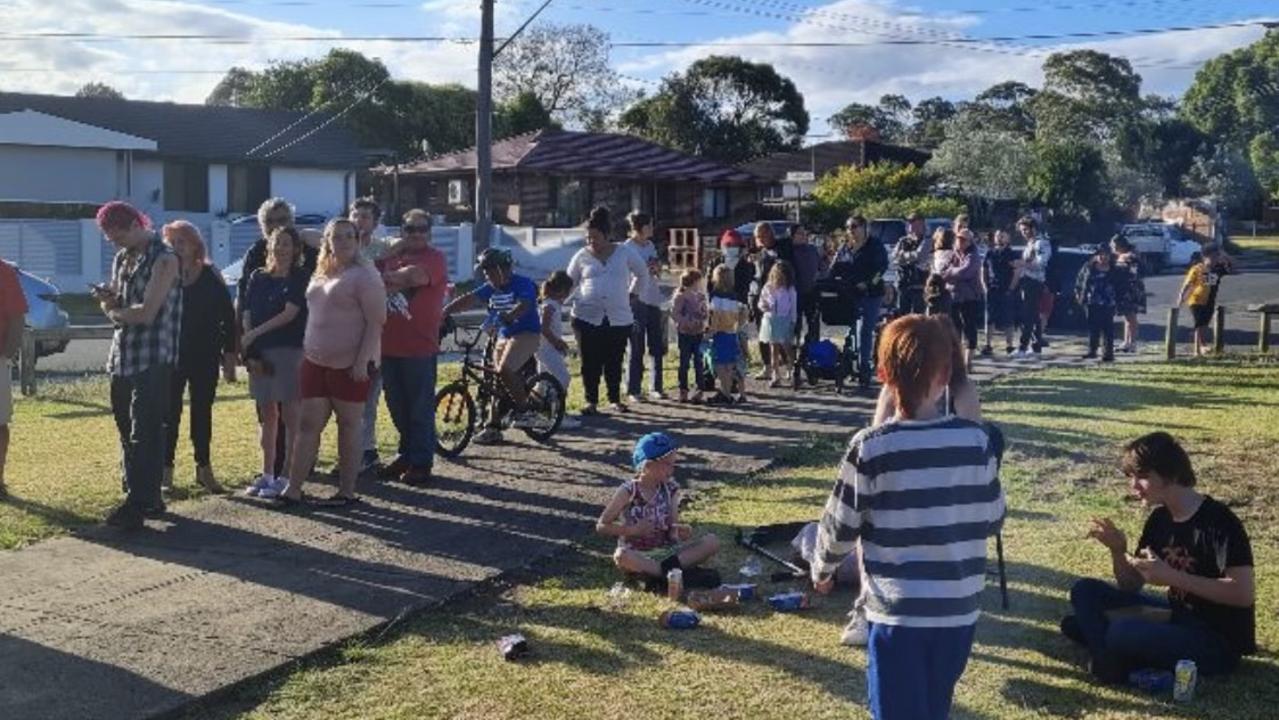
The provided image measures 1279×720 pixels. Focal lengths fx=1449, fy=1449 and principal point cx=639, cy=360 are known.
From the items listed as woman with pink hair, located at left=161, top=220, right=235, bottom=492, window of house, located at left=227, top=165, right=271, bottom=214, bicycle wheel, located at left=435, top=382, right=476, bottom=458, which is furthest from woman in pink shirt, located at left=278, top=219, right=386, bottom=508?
window of house, located at left=227, top=165, right=271, bottom=214

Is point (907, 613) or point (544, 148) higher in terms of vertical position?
point (544, 148)

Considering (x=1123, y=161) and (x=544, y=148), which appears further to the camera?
(x=1123, y=161)

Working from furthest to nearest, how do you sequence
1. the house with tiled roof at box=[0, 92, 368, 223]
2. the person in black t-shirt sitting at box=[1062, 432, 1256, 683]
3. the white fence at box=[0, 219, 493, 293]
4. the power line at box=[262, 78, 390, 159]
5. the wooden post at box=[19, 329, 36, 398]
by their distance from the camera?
the power line at box=[262, 78, 390, 159] < the house with tiled roof at box=[0, 92, 368, 223] < the white fence at box=[0, 219, 493, 293] < the wooden post at box=[19, 329, 36, 398] < the person in black t-shirt sitting at box=[1062, 432, 1256, 683]

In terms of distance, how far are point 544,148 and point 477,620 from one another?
41001 millimetres

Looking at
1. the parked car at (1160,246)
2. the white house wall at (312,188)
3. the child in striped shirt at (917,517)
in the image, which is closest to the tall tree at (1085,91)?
the parked car at (1160,246)

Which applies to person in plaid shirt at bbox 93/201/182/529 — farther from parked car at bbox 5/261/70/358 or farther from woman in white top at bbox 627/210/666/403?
parked car at bbox 5/261/70/358

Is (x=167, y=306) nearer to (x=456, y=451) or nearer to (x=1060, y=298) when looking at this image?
(x=456, y=451)

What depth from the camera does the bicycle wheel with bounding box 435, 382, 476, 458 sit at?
10531 mm

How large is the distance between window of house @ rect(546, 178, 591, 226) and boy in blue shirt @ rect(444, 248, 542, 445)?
36219 millimetres

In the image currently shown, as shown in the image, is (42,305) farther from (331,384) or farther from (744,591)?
(744,591)

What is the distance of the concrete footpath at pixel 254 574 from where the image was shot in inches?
224

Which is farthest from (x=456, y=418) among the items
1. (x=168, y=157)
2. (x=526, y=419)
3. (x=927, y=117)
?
(x=927, y=117)

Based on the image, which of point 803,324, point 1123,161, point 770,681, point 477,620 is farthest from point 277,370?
point 1123,161

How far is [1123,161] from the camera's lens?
71562 mm
